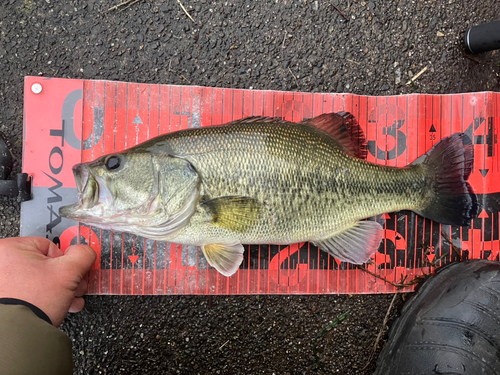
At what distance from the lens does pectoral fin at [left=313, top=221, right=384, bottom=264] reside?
7.14 ft

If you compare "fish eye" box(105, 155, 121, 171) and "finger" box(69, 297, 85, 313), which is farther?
"finger" box(69, 297, 85, 313)

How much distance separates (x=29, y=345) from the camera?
5.07ft

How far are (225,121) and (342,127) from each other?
32.8 inches

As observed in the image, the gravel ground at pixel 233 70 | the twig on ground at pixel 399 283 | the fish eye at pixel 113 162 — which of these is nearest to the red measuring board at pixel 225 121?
the twig on ground at pixel 399 283

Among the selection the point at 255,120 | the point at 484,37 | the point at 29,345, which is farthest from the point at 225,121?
the point at 484,37

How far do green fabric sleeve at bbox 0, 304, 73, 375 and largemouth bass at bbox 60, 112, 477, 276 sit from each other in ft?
1.84

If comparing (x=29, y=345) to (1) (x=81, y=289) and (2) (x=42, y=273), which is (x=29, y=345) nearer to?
(2) (x=42, y=273)

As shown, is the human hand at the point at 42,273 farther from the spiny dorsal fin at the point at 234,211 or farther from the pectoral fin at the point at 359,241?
the pectoral fin at the point at 359,241

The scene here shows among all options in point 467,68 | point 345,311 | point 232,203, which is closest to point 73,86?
point 232,203

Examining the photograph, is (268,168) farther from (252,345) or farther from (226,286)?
(252,345)

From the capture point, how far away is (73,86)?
2266mm

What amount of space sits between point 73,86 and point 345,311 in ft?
8.48

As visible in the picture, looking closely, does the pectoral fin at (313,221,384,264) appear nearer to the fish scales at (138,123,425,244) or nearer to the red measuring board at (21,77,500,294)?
the fish scales at (138,123,425,244)

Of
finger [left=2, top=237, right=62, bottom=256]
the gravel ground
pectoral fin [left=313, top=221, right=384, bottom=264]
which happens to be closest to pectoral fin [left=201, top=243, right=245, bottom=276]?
the gravel ground
